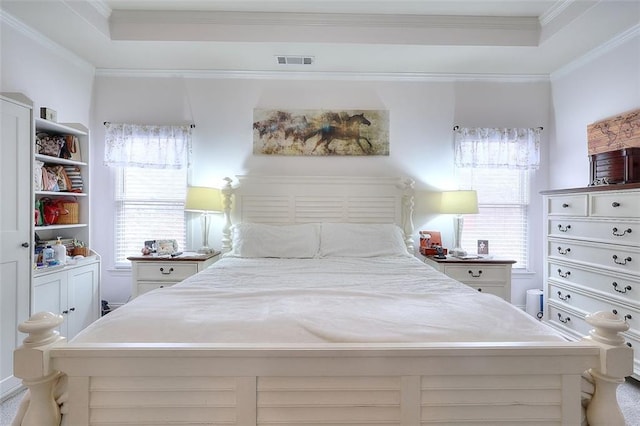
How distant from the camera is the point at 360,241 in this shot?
9.14 feet

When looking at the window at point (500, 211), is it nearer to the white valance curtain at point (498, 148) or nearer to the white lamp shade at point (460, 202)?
the white valance curtain at point (498, 148)

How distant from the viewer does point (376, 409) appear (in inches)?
37.2

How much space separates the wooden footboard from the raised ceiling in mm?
2642

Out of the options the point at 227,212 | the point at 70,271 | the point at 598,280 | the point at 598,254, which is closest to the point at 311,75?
the point at 227,212

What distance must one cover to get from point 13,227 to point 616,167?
425 centimetres

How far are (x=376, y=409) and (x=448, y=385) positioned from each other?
23 centimetres

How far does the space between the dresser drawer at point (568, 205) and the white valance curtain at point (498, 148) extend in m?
0.74

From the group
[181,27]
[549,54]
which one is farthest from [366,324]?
Result: [549,54]

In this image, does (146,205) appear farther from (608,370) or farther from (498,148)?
(498,148)

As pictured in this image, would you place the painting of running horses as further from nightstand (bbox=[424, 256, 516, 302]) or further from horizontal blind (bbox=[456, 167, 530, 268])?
nightstand (bbox=[424, 256, 516, 302])

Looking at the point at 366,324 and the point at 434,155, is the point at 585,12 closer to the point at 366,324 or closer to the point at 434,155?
the point at 434,155

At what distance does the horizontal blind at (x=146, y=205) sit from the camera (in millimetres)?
3361

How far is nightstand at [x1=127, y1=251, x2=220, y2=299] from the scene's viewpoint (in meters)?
2.84

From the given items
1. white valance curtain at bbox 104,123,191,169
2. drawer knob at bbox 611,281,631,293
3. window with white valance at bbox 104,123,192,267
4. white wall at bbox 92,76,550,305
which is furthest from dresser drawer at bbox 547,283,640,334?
white valance curtain at bbox 104,123,191,169
